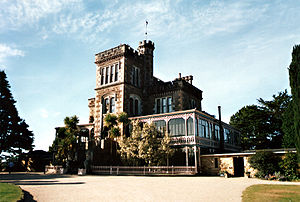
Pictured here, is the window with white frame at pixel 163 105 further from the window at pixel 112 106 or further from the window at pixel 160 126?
the window at pixel 112 106

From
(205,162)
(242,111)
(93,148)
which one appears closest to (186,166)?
(205,162)

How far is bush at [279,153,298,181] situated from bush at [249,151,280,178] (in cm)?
81

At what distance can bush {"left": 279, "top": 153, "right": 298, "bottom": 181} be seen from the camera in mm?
18188

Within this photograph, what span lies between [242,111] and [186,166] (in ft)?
96.7

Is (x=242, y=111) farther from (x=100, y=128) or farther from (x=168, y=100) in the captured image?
(x=100, y=128)

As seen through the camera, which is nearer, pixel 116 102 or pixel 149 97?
pixel 116 102

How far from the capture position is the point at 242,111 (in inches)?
1882

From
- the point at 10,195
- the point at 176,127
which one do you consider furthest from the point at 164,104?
the point at 10,195

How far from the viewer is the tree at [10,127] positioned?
3294cm

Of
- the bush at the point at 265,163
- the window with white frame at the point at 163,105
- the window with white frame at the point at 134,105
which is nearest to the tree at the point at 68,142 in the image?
the window with white frame at the point at 134,105

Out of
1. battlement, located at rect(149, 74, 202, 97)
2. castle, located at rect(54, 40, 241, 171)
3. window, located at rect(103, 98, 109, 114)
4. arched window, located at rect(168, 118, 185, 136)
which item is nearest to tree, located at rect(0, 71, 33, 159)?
castle, located at rect(54, 40, 241, 171)

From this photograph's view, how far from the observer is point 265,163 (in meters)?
19.8

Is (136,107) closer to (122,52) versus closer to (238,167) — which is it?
(122,52)

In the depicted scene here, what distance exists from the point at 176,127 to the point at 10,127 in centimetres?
2375
